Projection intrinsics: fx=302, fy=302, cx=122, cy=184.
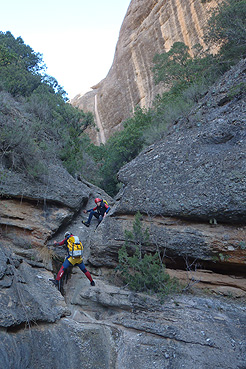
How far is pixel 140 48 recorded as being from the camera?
968 inches

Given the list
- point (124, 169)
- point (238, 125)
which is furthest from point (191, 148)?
point (124, 169)

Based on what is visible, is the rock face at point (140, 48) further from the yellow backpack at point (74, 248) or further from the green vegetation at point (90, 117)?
the yellow backpack at point (74, 248)

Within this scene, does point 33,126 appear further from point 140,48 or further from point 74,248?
point 140,48

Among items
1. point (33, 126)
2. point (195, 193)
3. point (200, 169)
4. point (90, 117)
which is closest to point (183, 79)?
point (90, 117)

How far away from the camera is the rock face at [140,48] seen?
1961 centimetres

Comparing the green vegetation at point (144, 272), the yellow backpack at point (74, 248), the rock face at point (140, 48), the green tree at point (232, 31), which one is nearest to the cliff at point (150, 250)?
the green vegetation at point (144, 272)

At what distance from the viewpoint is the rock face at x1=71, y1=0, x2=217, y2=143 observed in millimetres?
19609

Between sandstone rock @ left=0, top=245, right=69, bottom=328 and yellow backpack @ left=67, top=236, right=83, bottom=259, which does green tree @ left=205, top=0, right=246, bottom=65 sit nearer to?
yellow backpack @ left=67, top=236, right=83, bottom=259

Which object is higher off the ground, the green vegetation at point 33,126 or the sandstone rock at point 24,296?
the green vegetation at point 33,126

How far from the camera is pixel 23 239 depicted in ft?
28.5

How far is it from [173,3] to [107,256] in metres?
19.5

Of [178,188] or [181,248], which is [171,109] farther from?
[181,248]

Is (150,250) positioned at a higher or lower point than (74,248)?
lower

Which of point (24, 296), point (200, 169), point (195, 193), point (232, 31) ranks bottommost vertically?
point (24, 296)
